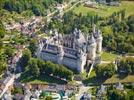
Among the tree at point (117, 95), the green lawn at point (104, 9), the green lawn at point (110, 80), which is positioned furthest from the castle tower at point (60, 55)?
the green lawn at point (104, 9)

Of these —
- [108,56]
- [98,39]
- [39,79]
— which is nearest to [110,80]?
[108,56]

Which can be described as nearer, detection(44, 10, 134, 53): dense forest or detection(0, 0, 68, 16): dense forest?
detection(44, 10, 134, 53): dense forest

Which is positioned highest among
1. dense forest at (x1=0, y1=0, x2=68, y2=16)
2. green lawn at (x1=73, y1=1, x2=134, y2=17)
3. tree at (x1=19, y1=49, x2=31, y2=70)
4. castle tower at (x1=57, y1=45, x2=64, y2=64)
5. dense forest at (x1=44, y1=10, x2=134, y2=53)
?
castle tower at (x1=57, y1=45, x2=64, y2=64)

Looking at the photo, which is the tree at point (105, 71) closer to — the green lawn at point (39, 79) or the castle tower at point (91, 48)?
the castle tower at point (91, 48)

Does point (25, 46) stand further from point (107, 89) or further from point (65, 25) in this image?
point (107, 89)

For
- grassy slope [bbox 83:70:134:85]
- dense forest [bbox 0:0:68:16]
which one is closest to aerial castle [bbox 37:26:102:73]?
grassy slope [bbox 83:70:134:85]

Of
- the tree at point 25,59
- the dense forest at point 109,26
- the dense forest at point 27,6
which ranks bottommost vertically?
the dense forest at point 27,6

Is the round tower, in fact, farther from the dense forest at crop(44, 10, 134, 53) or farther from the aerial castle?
the dense forest at crop(44, 10, 134, 53)

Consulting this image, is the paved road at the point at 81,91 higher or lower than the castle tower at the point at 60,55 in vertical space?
lower
